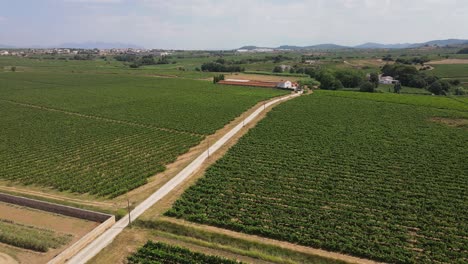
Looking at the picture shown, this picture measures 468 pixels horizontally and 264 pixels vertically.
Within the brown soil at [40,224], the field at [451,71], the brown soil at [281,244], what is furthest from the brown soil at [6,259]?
the field at [451,71]

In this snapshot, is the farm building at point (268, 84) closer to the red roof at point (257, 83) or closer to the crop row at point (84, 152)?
the red roof at point (257, 83)

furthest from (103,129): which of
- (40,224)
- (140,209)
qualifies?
(140,209)

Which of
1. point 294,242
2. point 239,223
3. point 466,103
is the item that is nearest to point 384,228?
point 294,242

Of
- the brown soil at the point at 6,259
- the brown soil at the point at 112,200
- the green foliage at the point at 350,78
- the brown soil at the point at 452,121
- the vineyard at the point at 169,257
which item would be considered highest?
the green foliage at the point at 350,78

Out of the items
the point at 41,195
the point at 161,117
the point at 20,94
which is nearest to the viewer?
the point at 41,195

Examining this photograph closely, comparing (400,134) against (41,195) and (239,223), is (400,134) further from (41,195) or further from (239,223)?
(41,195)
